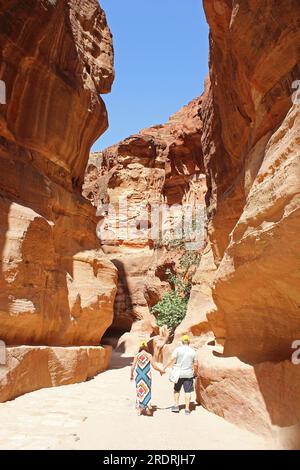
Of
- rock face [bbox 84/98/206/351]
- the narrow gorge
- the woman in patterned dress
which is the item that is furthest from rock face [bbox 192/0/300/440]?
rock face [bbox 84/98/206/351]

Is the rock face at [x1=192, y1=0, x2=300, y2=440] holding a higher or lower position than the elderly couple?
higher

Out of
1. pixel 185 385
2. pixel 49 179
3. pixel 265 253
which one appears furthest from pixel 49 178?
pixel 265 253

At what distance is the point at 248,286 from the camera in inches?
186

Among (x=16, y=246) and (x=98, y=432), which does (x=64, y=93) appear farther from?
(x=98, y=432)

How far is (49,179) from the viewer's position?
9188mm

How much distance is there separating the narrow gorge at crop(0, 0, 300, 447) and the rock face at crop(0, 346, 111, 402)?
0.03 meters

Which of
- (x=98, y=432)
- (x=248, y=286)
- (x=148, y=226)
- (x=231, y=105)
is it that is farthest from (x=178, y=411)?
(x=148, y=226)

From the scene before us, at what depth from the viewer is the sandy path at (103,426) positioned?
3.80 metres

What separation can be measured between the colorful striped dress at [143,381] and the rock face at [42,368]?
2217 mm

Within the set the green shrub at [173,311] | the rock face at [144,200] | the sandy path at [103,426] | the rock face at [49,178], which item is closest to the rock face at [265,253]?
the sandy path at [103,426]

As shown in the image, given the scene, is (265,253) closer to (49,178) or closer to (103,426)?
(103,426)

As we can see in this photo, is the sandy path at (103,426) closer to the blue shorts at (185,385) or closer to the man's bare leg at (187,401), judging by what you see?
the man's bare leg at (187,401)

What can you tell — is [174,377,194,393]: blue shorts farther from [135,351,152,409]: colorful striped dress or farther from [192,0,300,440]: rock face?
[135,351,152,409]: colorful striped dress

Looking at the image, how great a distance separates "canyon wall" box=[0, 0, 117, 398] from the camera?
707cm
